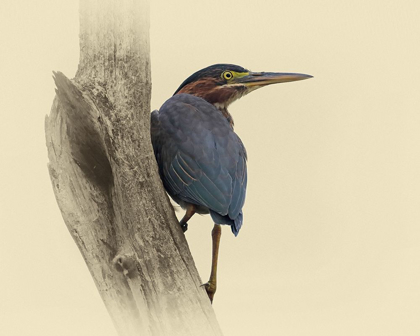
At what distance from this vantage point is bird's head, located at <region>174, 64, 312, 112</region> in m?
4.47

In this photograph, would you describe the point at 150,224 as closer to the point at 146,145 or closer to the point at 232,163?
the point at 146,145

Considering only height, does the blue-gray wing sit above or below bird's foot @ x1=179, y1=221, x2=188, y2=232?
above

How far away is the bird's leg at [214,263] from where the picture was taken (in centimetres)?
379

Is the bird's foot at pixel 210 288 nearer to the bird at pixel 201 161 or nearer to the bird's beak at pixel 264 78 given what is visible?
the bird at pixel 201 161

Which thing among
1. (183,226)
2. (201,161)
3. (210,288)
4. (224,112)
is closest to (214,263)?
(210,288)

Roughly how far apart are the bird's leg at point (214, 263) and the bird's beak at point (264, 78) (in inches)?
50.7

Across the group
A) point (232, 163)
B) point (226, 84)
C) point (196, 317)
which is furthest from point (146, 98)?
point (196, 317)

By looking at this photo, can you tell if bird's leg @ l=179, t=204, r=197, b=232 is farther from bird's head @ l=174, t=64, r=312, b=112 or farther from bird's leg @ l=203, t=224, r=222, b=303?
bird's head @ l=174, t=64, r=312, b=112

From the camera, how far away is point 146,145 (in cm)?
347

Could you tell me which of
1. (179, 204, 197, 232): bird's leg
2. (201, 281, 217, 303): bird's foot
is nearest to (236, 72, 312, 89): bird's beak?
(179, 204, 197, 232): bird's leg

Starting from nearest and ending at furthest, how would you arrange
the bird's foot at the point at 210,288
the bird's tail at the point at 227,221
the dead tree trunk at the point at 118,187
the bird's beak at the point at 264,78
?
the dead tree trunk at the point at 118,187, the bird's tail at the point at 227,221, the bird's foot at the point at 210,288, the bird's beak at the point at 264,78

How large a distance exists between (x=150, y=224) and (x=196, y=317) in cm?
66

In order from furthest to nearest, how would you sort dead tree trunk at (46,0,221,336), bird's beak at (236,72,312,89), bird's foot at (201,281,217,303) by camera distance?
bird's beak at (236,72,312,89) < bird's foot at (201,281,217,303) < dead tree trunk at (46,0,221,336)

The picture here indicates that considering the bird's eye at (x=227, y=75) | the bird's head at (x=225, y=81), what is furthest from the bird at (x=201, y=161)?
the bird's eye at (x=227, y=75)
